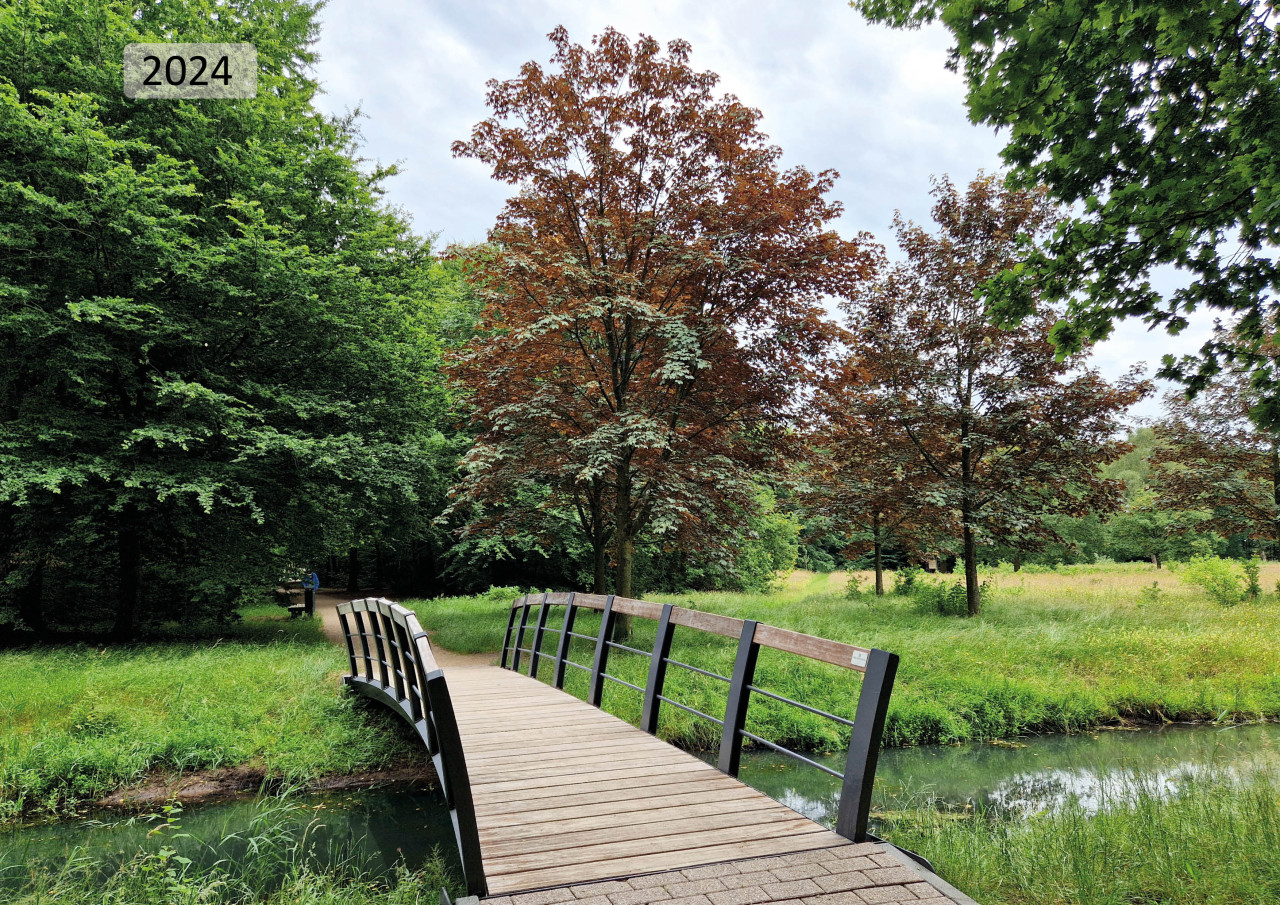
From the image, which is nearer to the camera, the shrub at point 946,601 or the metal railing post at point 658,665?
the metal railing post at point 658,665

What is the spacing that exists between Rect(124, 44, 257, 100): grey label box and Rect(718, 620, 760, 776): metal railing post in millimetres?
13329

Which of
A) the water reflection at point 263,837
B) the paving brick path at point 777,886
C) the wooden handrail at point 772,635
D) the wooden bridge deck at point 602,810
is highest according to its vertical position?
the wooden handrail at point 772,635

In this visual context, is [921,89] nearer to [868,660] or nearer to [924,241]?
[924,241]

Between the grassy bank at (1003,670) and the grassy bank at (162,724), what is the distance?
3025 mm

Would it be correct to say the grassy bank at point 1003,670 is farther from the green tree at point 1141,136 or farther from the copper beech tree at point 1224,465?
the green tree at point 1141,136

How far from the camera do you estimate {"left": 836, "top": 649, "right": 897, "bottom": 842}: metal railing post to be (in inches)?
118

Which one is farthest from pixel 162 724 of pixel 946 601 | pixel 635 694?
pixel 946 601

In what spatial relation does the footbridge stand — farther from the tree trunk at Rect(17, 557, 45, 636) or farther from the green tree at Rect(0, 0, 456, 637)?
the tree trunk at Rect(17, 557, 45, 636)

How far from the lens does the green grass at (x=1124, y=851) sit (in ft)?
12.6

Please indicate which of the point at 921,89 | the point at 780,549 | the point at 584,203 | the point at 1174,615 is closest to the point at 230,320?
the point at 584,203

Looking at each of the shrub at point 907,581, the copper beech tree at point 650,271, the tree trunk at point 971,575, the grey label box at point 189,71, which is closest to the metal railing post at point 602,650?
the copper beech tree at point 650,271

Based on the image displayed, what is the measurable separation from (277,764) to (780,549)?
80.0 feet

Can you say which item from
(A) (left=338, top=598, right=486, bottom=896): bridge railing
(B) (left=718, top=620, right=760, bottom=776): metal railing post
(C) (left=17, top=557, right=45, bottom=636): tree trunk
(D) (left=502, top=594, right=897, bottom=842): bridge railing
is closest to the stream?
(A) (left=338, top=598, right=486, bottom=896): bridge railing

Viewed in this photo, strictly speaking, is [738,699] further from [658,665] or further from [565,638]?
[565,638]
